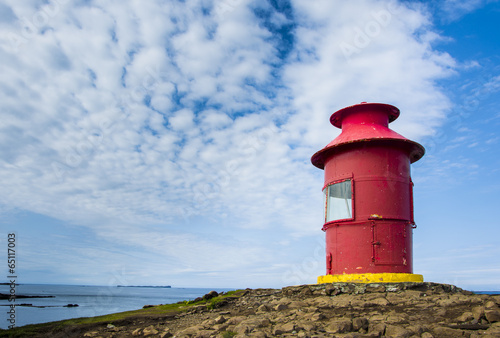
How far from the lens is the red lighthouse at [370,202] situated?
9086 millimetres

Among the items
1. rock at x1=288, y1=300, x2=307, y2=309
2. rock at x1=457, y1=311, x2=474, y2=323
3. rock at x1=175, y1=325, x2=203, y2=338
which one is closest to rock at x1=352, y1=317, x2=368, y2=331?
rock at x1=457, y1=311, x2=474, y2=323

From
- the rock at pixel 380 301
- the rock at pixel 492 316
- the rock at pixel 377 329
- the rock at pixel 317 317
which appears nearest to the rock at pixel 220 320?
the rock at pixel 317 317

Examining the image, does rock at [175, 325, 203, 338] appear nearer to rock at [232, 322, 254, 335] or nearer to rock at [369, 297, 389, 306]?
rock at [232, 322, 254, 335]

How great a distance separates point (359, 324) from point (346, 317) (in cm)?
55

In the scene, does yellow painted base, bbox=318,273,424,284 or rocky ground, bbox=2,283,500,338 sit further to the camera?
yellow painted base, bbox=318,273,424,284

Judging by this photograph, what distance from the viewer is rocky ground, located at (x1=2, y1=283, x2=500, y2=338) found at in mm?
6195

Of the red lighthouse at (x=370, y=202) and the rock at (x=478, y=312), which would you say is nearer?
the rock at (x=478, y=312)

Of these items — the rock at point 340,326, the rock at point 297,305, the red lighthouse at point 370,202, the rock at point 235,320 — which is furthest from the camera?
the red lighthouse at point 370,202

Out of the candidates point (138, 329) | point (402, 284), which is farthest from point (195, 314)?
point (402, 284)

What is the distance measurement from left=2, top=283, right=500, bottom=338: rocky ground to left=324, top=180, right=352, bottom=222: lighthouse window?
1835 millimetres

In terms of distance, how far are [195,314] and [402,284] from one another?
17.5 feet

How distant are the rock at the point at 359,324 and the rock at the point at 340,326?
8cm

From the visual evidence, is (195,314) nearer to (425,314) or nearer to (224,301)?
(224,301)

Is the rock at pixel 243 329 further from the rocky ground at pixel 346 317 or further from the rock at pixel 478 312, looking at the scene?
the rock at pixel 478 312
